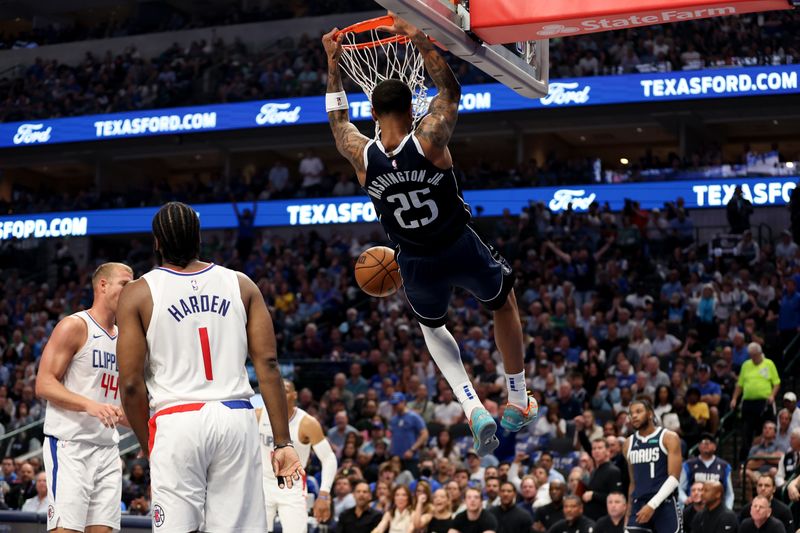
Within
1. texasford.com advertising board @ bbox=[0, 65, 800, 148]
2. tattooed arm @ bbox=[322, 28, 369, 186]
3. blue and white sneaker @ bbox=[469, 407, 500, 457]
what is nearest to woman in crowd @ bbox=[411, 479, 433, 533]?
blue and white sneaker @ bbox=[469, 407, 500, 457]

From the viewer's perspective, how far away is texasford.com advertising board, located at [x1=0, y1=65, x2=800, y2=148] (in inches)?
1014

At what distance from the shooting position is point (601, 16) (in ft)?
21.6

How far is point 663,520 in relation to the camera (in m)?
11.9

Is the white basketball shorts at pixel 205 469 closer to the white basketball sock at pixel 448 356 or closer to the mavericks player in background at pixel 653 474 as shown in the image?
the white basketball sock at pixel 448 356

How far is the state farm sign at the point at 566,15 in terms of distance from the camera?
20.7ft

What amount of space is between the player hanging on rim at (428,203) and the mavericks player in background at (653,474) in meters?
5.17

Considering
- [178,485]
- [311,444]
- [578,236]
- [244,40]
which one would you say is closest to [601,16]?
[178,485]

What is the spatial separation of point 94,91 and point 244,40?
4909mm

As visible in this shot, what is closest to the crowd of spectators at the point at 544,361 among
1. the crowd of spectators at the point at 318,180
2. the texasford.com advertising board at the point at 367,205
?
the texasford.com advertising board at the point at 367,205

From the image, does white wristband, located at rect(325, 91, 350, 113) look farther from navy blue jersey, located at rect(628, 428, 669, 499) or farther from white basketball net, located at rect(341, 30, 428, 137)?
navy blue jersey, located at rect(628, 428, 669, 499)

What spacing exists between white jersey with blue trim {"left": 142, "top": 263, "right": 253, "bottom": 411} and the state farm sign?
A: 8.42ft

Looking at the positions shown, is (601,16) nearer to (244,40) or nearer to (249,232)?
(249,232)

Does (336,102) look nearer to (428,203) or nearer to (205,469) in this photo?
(428,203)

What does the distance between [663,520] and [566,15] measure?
6.96m
